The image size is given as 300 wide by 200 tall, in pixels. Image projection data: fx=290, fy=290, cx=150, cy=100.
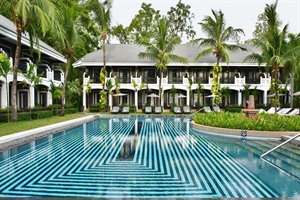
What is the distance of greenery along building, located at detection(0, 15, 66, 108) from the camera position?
1888 centimetres

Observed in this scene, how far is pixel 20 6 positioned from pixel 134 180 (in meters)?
10.8

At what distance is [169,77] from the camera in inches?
1324

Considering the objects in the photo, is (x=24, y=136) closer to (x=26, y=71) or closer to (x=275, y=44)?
(x=26, y=71)

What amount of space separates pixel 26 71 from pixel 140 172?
1746 centimetres

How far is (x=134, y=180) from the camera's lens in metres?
6.21

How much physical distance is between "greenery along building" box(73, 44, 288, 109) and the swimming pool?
20.5 m

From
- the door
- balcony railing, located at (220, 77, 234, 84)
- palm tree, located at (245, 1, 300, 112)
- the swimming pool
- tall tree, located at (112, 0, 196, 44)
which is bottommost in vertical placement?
the swimming pool

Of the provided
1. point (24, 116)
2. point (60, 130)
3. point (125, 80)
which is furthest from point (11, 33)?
point (125, 80)

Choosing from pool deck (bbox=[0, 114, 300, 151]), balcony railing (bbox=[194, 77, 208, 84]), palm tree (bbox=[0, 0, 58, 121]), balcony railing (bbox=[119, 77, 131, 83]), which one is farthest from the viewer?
balcony railing (bbox=[119, 77, 131, 83])

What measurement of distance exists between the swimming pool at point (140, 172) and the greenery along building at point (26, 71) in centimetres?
958

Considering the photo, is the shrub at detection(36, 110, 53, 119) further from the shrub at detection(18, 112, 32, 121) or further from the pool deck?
the pool deck

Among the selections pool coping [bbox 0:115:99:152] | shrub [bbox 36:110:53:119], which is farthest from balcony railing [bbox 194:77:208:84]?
pool coping [bbox 0:115:99:152]

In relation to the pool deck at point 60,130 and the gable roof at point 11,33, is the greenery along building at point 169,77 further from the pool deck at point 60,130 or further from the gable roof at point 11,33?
the pool deck at point 60,130

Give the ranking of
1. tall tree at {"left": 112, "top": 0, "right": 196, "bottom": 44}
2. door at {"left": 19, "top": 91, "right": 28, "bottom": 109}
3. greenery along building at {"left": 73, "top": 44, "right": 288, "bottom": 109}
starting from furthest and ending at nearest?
tall tree at {"left": 112, "top": 0, "right": 196, "bottom": 44}
greenery along building at {"left": 73, "top": 44, "right": 288, "bottom": 109}
door at {"left": 19, "top": 91, "right": 28, "bottom": 109}
